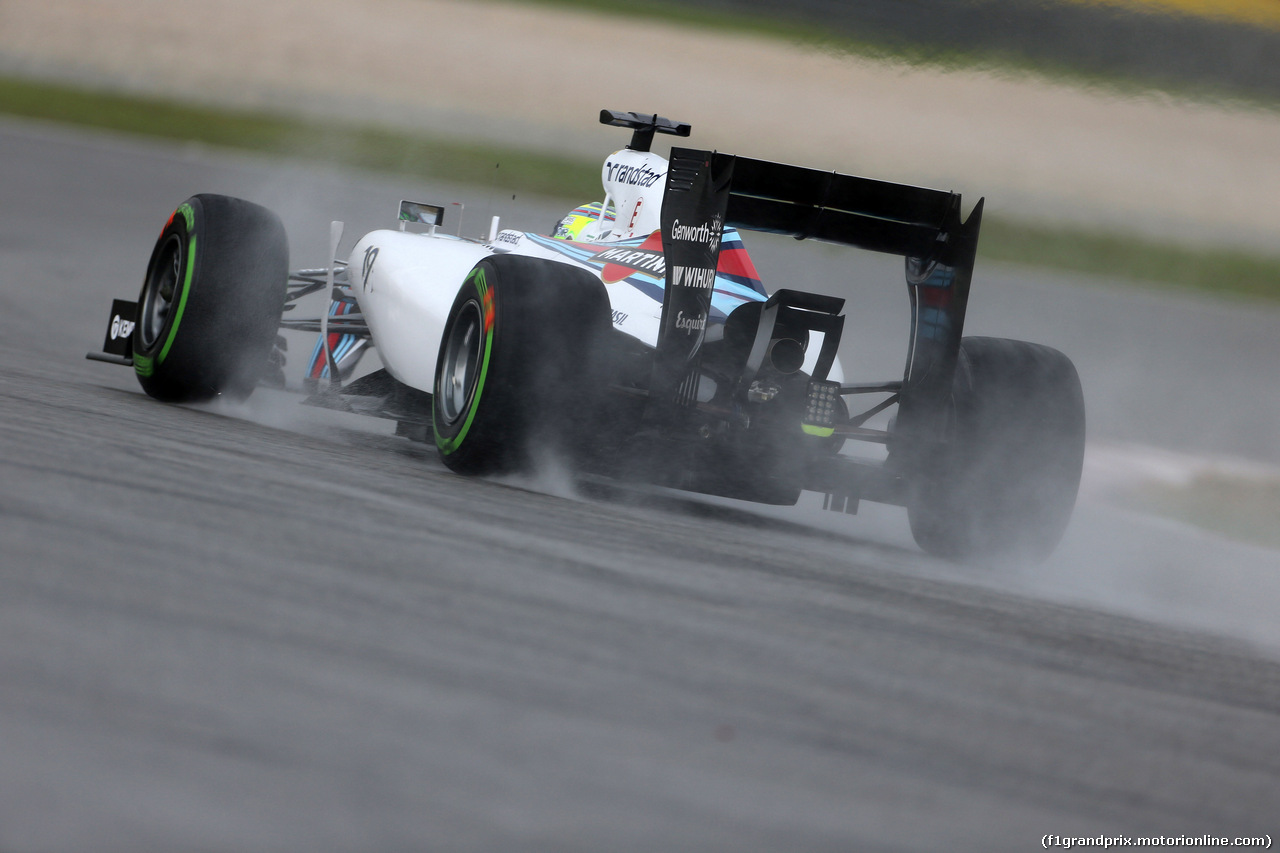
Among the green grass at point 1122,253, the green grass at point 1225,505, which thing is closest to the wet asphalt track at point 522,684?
the green grass at point 1225,505

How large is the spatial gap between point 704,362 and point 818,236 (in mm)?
621

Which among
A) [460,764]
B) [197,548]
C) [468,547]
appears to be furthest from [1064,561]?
[460,764]

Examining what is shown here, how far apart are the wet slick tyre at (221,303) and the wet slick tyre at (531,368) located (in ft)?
4.94

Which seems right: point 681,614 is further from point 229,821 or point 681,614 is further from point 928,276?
point 928,276

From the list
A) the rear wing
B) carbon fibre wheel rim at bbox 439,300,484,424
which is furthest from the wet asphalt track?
the rear wing

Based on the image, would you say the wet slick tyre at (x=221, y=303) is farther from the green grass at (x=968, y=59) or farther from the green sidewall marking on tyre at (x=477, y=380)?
the green grass at (x=968, y=59)

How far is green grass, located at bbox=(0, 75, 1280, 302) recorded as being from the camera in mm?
11297

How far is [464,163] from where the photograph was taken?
25.8 metres

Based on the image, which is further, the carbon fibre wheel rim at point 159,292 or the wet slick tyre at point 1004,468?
the carbon fibre wheel rim at point 159,292

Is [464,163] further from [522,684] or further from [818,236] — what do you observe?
[522,684]

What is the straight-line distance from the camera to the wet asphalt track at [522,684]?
6.36 ft

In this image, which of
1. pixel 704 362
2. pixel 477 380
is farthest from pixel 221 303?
pixel 704 362

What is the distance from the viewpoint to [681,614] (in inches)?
132

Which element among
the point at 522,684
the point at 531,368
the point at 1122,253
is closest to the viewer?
the point at 522,684
